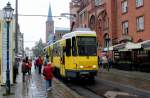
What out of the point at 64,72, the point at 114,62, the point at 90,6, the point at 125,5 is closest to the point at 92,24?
the point at 90,6

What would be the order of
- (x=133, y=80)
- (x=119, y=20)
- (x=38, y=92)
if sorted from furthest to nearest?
(x=119, y=20), (x=133, y=80), (x=38, y=92)

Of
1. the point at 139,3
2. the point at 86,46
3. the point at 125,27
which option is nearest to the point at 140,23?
the point at 139,3

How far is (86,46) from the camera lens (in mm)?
28688

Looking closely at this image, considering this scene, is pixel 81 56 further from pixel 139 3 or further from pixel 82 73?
pixel 139 3

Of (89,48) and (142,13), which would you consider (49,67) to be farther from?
(142,13)

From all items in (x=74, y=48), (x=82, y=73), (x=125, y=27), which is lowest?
(x=82, y=73)

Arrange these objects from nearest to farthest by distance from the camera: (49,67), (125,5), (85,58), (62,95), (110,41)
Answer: (62,95) < (49,67) < (85,58) < (125,5) < (110,41)

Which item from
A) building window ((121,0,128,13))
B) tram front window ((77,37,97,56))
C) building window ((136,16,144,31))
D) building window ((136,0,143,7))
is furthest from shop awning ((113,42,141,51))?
tram front window ((77,37,97,56))

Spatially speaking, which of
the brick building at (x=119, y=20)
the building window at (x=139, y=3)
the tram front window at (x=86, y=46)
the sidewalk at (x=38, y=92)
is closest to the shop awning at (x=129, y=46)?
the brick building at (x=119, y=20)

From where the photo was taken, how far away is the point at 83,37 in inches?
1136

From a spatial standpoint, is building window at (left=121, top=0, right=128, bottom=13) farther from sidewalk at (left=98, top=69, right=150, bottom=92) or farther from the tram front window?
the tram front window

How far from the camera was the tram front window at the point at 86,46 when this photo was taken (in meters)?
28.5

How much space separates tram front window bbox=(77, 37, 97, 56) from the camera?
93.6 ft

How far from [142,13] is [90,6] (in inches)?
1118
